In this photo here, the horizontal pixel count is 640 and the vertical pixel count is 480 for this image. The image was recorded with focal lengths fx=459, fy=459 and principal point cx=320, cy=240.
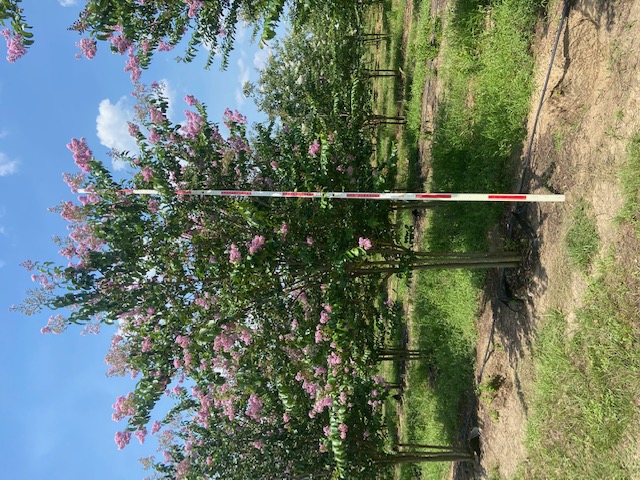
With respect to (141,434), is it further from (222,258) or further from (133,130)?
(133,130)

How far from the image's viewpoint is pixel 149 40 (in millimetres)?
5945

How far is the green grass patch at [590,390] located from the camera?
15.6 feet

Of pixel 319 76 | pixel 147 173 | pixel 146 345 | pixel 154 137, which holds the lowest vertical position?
pixel 146 345

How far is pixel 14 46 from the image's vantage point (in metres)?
4.85

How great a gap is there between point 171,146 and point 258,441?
619cm

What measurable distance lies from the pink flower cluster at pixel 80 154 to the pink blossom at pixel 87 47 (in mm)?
1529

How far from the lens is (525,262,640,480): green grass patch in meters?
4.77

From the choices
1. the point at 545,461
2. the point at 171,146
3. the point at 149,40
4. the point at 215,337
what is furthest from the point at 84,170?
the point at 545,461

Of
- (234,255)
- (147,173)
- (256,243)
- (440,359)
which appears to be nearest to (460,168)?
(440,359)

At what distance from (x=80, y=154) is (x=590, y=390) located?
7.44m

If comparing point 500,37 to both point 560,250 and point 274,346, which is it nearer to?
point 560,250

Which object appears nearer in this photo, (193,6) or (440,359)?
(193,6)

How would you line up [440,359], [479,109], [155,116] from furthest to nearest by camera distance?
[440,359], [479,109], [155,116]

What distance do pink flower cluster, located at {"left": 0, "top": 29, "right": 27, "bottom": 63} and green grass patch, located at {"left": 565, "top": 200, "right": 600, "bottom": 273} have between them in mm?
6616
